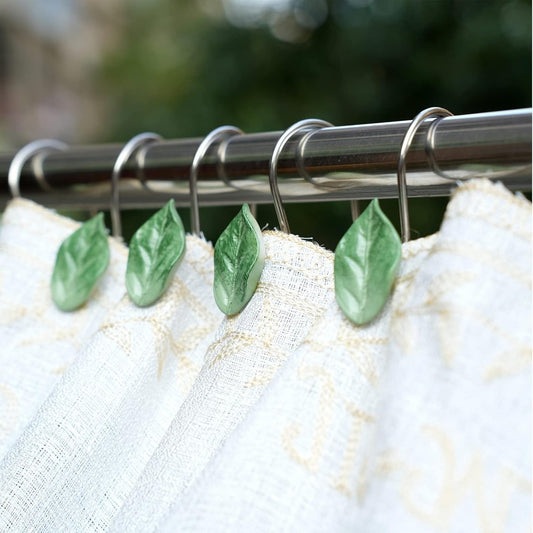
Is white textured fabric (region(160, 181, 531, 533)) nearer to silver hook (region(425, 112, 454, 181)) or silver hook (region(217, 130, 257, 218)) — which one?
silver hook (region(425, 112, 454, 181))

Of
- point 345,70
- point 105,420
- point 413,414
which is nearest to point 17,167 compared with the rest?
point 105,420

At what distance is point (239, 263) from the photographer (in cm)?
37

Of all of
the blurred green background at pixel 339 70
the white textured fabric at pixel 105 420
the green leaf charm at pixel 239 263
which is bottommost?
the white textured fabric at pixel 105 420

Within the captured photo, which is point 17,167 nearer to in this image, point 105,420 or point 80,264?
point 80,264

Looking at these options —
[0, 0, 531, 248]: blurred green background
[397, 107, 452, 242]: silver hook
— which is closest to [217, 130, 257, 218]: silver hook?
[397, 107, 452, 242]: silver hook

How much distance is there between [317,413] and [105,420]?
0.44 feet

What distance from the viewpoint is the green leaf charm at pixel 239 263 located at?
361mm

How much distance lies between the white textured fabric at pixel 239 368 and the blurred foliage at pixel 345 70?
1332 millimetres

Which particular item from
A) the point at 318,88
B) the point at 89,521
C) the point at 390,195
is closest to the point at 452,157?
the point at 390,195

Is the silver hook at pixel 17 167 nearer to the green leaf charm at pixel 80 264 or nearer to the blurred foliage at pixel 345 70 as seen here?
the green leaf charm at pixel 80 264

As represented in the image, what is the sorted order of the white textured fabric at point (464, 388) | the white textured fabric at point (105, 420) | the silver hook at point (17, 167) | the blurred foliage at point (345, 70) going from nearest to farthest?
1. the white textured fabric at point (464, 388)
2. the white textured fabric at point (105, 420)
3. the silver hook at point (17, 167)
4. the blurred foliage at point (345, 70)

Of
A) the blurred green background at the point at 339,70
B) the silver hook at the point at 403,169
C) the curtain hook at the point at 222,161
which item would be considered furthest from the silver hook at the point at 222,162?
the blurred green background at the point at 339,70

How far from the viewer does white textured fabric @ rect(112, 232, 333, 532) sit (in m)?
0.35

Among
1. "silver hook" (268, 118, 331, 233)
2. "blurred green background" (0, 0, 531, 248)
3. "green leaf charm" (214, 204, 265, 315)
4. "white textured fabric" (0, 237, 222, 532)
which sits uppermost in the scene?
"blurred green background" (0, 0, 531, 248)
